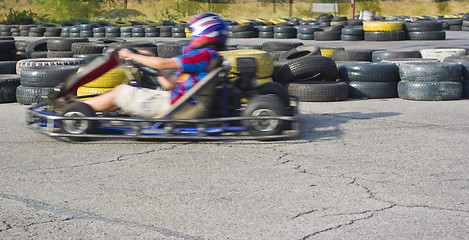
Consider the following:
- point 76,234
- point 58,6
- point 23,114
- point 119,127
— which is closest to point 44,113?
point 119,127

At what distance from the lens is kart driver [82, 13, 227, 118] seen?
4.50 m

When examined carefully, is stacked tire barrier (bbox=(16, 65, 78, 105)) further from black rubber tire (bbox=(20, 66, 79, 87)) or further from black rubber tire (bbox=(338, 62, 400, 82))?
black rubber tire (bbox=(338, 62, 400, 82))

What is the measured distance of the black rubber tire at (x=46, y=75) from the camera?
6410mm

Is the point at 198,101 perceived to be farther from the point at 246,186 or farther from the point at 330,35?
the point at 330,35

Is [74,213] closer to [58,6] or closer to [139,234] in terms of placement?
[139,234]

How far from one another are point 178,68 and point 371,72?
11.2ft

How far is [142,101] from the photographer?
4637mm

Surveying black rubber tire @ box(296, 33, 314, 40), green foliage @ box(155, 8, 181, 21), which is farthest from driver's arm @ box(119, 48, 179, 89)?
green foliage @ box(155, 8, 181, 21)

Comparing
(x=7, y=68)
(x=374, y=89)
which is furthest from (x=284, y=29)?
(x=374, y=89)

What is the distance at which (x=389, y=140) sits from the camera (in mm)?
4715

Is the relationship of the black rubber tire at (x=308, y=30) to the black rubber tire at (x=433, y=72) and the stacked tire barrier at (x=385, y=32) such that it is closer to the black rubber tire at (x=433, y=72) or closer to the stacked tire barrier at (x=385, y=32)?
the stacked tire barrier at (x=385, y=32)

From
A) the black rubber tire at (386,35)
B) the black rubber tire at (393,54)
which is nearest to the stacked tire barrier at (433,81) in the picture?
the black rubber tire at (393,54)

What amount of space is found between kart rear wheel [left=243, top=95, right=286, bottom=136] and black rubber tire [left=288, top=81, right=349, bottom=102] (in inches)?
84.0

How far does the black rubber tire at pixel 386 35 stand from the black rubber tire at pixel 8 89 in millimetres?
12340
